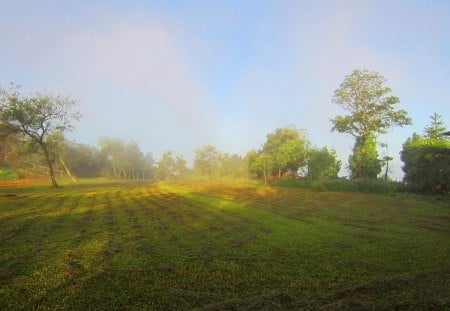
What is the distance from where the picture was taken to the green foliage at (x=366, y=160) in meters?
36.7

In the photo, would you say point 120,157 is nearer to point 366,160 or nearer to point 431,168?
point 366,160

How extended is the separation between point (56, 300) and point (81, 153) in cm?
8291

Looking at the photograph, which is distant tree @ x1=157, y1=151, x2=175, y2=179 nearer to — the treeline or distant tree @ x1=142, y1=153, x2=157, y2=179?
distant tree @ x1=142, y1=153, x2=157, y2=179

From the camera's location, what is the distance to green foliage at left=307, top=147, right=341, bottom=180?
3594 cm

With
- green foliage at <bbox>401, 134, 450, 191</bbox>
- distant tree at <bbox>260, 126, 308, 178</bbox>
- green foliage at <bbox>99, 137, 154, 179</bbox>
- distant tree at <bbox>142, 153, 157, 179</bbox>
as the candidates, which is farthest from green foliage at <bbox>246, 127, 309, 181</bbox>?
distant tree at <bbox>142, 153, 157, 179</bbox>

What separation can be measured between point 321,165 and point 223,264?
1258 inches

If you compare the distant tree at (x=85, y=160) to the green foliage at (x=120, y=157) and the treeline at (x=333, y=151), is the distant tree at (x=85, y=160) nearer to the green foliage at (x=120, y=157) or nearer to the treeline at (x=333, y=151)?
the green foliage at (x=120, y=157)

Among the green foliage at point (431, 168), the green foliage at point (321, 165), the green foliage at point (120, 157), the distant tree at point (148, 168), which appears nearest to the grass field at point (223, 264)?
the green foliage at point (431, 168)

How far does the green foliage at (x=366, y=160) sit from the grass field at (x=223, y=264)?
89.3 feet

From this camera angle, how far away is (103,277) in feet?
17.7

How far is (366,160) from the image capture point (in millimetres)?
36719

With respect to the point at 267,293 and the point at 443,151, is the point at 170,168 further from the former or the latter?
the point at 267,293

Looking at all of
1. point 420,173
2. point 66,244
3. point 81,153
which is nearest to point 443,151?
point 420,173

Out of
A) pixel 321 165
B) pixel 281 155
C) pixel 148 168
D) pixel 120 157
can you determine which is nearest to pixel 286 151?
→ pixel 281 155
